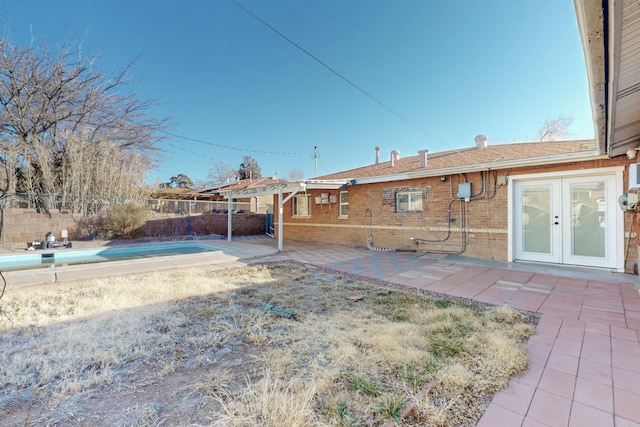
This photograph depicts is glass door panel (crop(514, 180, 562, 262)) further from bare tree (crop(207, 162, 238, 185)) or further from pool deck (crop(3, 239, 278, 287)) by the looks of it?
bare tree (crop(207, 162, 238, 185))

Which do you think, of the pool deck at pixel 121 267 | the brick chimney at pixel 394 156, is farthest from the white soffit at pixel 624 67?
the brick chimney at pixel 394 156

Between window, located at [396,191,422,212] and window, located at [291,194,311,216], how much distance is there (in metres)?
4.51

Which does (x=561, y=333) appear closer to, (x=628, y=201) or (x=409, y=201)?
(x=628, y=201)

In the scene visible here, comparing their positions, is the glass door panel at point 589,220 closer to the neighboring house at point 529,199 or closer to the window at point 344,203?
the neighboring house at point 529,199

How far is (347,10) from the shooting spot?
9148 millimetres

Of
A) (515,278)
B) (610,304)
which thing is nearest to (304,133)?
(515,278)

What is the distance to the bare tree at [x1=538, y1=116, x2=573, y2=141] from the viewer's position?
1759cm

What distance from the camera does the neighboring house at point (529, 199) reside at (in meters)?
3.90

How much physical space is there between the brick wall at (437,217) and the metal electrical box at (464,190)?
0.52 feet

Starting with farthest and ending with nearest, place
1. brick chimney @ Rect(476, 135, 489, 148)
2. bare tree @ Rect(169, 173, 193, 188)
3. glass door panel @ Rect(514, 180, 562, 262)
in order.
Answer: bare tree @ Rect(169, 173, 193, 188) < brick chimney @ Rect(476, 135, 489, 148) < glass door panel @ Rect(514, 180, 562, 262)

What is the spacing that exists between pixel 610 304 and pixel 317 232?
31.0ft

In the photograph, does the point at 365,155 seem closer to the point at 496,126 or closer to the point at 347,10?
the point at 496,126

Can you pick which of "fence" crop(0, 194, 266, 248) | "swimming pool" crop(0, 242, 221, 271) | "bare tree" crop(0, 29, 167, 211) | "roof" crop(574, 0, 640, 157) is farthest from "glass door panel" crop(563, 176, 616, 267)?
A: "bare tree" crop(0, 29, 167, 211)

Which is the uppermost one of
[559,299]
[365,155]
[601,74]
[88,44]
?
[88,44]
